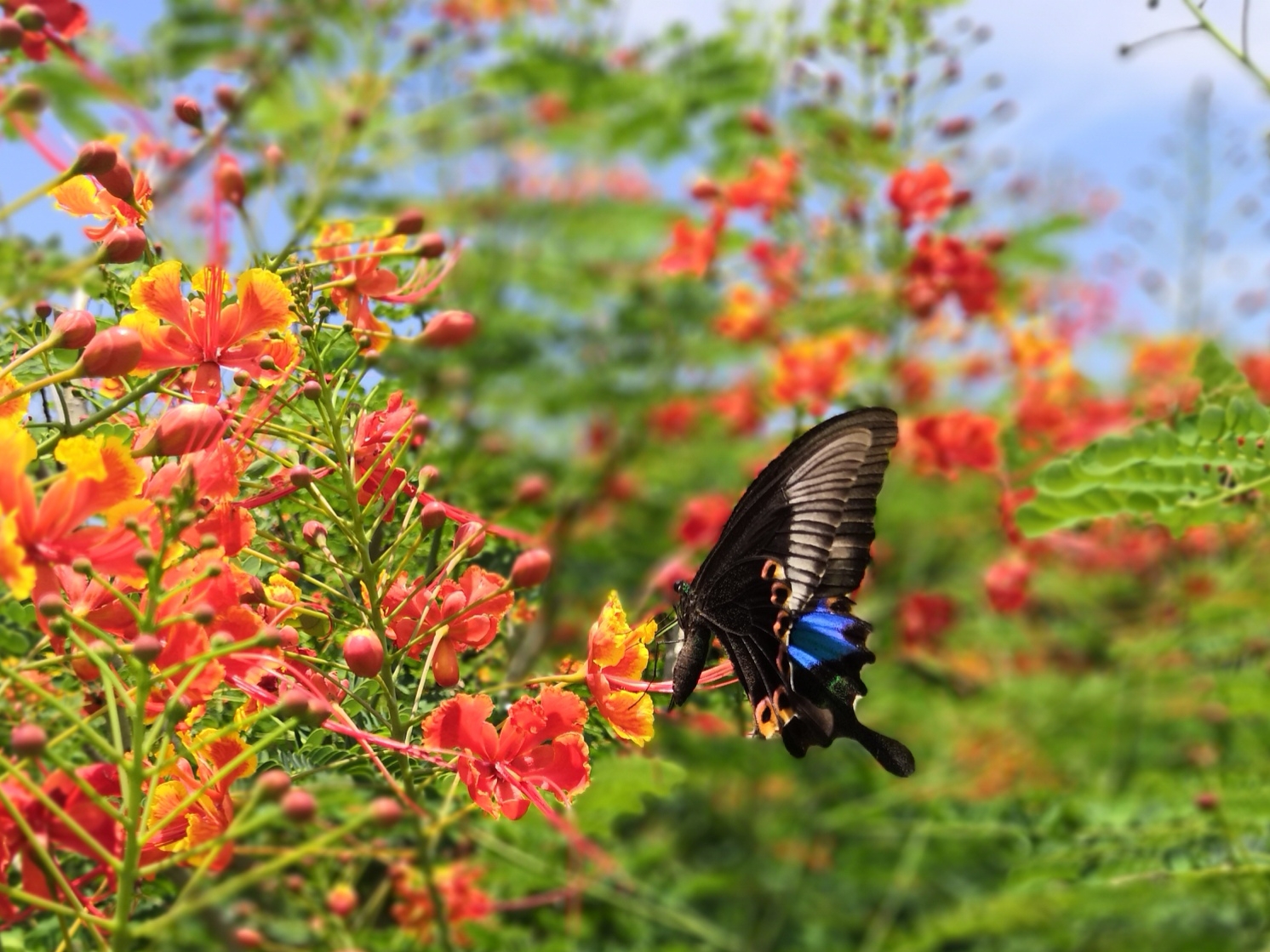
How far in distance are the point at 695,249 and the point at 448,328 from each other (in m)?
2.48

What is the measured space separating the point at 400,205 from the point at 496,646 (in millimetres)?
3571

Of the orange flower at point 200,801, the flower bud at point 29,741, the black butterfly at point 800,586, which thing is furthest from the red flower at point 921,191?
the flower bud at point 29,741

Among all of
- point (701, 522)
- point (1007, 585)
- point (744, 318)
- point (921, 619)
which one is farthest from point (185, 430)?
point (744, 318)

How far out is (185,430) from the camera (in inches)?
39.9

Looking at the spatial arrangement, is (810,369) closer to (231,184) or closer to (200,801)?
(231,184)

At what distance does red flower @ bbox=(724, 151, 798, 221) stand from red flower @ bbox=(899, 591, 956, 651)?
4.53ft

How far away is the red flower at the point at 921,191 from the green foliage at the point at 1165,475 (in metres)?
1.51

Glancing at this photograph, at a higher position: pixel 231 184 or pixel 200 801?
pixel 231 184

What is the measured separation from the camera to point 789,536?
1.59m

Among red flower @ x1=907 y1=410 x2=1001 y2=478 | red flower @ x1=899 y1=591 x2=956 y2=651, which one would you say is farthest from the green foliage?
red flower @ x1=899 y1=591 x2=956 y2=651

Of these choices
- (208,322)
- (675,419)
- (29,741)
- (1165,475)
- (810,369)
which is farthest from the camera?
(675,419)

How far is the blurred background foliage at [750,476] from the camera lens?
8.36 ft

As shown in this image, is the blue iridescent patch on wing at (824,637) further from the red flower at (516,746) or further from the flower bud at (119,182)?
the flower bud at (119,182)

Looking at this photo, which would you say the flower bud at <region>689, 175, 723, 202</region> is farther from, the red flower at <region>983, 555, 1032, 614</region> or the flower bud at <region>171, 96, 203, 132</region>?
the flower bud at <region>171, 96, 203, 132</region>
